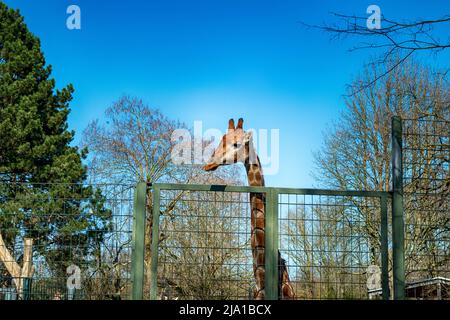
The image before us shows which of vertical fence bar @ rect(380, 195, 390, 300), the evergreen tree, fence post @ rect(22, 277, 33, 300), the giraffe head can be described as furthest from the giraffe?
the evergreen tree

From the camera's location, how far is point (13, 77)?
25188 mm

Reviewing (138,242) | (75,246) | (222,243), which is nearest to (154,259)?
(138,242)

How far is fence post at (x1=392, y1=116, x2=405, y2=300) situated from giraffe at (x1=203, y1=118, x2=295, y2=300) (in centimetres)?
103

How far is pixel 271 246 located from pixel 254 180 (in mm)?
2449

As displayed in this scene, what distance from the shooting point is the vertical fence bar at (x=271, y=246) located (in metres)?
5.50

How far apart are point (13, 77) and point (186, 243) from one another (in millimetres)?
21498

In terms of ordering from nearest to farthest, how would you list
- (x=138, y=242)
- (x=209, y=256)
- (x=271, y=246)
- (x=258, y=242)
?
(x=138, y=242) < (x=271, y=246) < (x=209, y=256) < (x=258, y=242)

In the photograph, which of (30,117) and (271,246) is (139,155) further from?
(271,246)

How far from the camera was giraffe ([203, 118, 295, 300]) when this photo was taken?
19.6 ft

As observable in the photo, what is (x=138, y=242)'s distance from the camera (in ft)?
17.8

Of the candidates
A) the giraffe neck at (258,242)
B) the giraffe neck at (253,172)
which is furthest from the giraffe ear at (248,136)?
the giraffe neck at (258,242)

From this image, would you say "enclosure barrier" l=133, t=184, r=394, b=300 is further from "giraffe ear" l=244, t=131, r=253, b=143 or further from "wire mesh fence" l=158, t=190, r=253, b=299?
"giraffe ear" l=244, t=131, r=253, b=143
